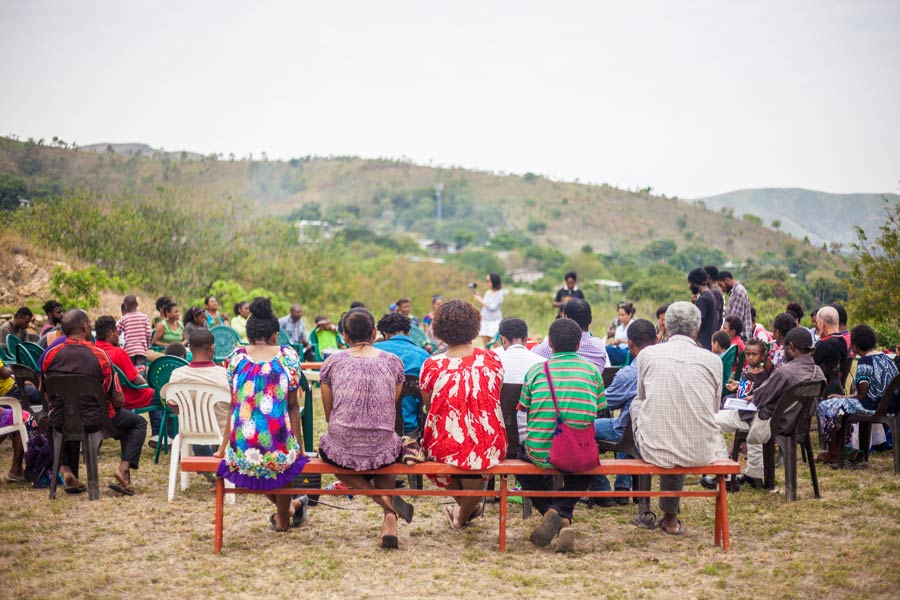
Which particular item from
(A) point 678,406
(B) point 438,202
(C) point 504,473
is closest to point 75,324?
(C) point 504,473

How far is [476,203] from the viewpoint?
72188mm

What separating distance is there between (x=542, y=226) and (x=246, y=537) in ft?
201

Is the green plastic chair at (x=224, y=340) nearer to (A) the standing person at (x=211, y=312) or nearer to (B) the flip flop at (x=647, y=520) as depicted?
(A) the standing person at (x=211, y=312)

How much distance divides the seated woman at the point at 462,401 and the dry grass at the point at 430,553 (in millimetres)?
618

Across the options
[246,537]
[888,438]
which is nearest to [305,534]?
[246,537]

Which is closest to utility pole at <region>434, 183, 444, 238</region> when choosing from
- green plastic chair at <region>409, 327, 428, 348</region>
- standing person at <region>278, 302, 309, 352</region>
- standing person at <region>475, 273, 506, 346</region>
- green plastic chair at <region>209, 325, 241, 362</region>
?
standing person at <region>475, 273, 506, 346</region>

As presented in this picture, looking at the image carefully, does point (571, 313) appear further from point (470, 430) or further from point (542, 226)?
point (542, 226)

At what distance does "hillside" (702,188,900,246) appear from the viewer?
17247mm

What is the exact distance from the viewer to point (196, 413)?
6.35 m

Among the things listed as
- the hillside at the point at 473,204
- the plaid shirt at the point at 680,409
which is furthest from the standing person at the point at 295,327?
the hillside at the point at 473,204

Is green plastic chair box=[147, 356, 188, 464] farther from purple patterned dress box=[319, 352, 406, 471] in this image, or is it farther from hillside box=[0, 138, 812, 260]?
hillside box=[0, 138, 812, 260]

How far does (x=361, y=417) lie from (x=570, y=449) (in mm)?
1320

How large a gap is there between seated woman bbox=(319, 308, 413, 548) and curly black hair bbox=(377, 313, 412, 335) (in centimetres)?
127

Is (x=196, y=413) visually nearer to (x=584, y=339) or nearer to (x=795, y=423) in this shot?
(x=584, y=339)
